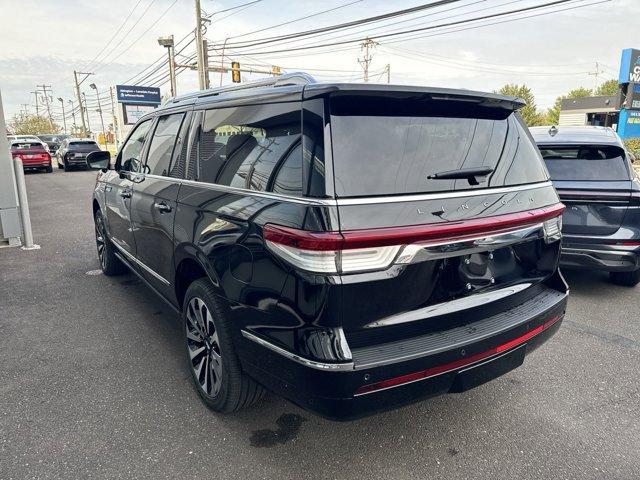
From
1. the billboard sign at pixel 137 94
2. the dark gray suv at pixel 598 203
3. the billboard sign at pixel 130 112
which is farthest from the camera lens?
Answer: the billboard sign at pixel 130 112

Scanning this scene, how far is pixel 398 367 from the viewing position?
Answer: 2027mm

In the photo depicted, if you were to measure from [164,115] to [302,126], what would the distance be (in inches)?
82.1

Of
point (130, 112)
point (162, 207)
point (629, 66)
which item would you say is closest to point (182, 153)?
point (162, 207)

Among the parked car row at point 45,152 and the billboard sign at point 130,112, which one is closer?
the parked car row at point 45,152

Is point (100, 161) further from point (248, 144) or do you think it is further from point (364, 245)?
point (364, 245)

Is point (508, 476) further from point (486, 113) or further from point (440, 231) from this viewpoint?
point (486, 113)

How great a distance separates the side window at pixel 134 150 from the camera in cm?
419

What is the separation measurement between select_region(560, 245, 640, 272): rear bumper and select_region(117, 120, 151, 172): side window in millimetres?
4209

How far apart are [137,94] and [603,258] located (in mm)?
39678

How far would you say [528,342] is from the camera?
8.39 feet

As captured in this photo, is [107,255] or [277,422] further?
[107,255]

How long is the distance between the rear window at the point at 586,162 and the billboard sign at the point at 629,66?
22.9 meters

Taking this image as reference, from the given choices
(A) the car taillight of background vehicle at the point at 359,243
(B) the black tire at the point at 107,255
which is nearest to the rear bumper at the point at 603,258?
(A) the car taillight of background vehicle at the point at 359,243

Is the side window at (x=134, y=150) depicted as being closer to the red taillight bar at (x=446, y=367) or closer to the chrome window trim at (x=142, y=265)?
the chrome window trim at (x=142, y=265)
